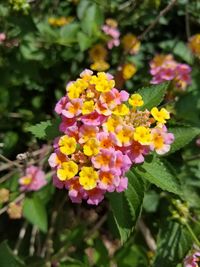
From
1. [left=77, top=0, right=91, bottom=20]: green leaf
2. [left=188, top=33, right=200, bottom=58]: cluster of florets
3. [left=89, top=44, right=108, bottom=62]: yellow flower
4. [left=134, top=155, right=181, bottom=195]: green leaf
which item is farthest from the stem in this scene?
[left=77, top=0, right=91, bottom=20]: green leaf

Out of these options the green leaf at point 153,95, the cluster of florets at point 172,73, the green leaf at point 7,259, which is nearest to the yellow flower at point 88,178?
the green leaf at point 153,95

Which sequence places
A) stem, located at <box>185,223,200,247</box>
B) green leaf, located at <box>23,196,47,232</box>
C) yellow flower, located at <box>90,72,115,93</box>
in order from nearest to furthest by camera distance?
yellow flower, located at <box>90,72,115,93</box>
stem, located at <box>185,223,200,247</box>
green leaf, located at <box>23,196,47,232</box>

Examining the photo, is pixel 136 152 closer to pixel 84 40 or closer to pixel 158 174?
pixel 158 174

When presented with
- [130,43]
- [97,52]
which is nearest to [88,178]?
[97,52]

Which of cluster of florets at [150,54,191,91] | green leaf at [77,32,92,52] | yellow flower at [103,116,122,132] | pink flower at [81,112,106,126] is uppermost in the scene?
green leaf at [77,32,92,52]

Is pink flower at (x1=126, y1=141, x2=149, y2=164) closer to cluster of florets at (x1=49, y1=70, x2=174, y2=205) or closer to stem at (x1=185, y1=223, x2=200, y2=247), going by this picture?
cluster of florets at (x1=49, y1=70, x2=174, y2=205)

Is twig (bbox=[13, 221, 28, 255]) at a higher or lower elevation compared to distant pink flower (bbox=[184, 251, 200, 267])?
higher

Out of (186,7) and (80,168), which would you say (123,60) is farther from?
(80,168)
